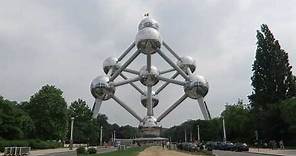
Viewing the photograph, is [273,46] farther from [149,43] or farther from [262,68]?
[149,43]

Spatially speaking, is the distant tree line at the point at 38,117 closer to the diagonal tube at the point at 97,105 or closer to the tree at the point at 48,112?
the tree at the point at 48,112

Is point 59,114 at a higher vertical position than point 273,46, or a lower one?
lower

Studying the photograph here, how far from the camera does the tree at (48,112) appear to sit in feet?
242

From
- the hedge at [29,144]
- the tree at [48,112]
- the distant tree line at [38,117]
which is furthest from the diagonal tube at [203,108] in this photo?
the tree at [48,112]

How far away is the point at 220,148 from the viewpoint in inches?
2532

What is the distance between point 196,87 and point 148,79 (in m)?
11.4

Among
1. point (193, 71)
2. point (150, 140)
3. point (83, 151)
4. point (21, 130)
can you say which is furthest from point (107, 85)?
point (83, 151)

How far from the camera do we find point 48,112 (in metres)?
73.7

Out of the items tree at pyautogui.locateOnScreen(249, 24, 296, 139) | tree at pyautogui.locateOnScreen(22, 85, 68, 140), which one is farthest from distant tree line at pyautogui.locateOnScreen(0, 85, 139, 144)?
tree at pyautogui.locateOnScreen(249, 24, 296, 139)

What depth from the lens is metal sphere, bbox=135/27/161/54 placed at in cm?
9144

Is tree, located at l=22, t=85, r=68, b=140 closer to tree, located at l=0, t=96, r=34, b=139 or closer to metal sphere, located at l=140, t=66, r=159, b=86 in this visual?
tree, located at l=0, t=96, r=34, b=139

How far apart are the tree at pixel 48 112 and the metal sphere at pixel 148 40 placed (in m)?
23.4

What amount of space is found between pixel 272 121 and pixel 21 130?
40359 millimetres

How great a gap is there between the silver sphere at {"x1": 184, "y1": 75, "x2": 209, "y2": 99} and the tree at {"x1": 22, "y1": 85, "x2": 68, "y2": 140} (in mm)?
30243
